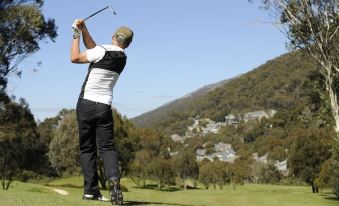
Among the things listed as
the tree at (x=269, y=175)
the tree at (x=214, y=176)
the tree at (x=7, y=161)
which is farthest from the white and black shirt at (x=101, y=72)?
the tree at (x=269, y=175)

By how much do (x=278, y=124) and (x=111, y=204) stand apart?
191255mm

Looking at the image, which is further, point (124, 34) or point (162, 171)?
point (162, 171)

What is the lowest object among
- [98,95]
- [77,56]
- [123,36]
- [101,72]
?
[98,95]

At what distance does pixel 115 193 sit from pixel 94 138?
3.28 feet

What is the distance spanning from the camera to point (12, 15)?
34438 mm

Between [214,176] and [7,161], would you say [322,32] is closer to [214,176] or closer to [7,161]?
[7,161]

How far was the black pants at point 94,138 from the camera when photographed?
8.28 meters

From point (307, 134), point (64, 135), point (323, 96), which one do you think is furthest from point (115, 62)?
point (307, 134)

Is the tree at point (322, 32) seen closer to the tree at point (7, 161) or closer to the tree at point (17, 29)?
the tree at point (17, 29)

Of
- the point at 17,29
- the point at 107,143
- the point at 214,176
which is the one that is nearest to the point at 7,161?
the point at 17,29

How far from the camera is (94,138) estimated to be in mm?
8531

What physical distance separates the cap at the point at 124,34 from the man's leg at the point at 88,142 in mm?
1096

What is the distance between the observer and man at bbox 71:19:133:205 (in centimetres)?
825

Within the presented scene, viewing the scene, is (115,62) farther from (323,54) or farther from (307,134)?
(307,134)
